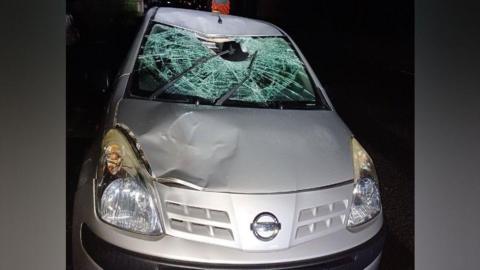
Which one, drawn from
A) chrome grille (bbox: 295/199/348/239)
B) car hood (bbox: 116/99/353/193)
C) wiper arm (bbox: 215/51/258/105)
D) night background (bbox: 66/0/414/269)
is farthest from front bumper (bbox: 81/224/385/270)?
wiper arm (bbox: 215/51/258/105)

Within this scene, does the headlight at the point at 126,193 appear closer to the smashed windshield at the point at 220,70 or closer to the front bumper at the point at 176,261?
the front bumper at the point at 176,261

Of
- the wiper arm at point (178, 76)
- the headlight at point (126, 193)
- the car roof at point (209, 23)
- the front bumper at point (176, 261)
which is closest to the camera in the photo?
the front bumper at point (176, 261)

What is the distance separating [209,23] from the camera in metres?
2.77

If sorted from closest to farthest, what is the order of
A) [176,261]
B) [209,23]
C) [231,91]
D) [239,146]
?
[176,261] → [239,146] → [231,91] → [209,23]

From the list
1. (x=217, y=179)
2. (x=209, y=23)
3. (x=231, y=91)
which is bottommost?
(x=217, y=179)

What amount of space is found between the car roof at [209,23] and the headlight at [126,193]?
0.94 m

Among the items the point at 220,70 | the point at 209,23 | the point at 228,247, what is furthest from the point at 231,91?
the point at 228,247

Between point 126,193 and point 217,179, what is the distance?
14.0 inches

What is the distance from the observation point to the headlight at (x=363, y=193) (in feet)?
7.01

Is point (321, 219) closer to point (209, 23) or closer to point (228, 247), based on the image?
point (228, 247)

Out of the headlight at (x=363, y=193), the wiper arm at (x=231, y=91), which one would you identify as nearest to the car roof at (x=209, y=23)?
the wiper arm at (x=231, y=91)
